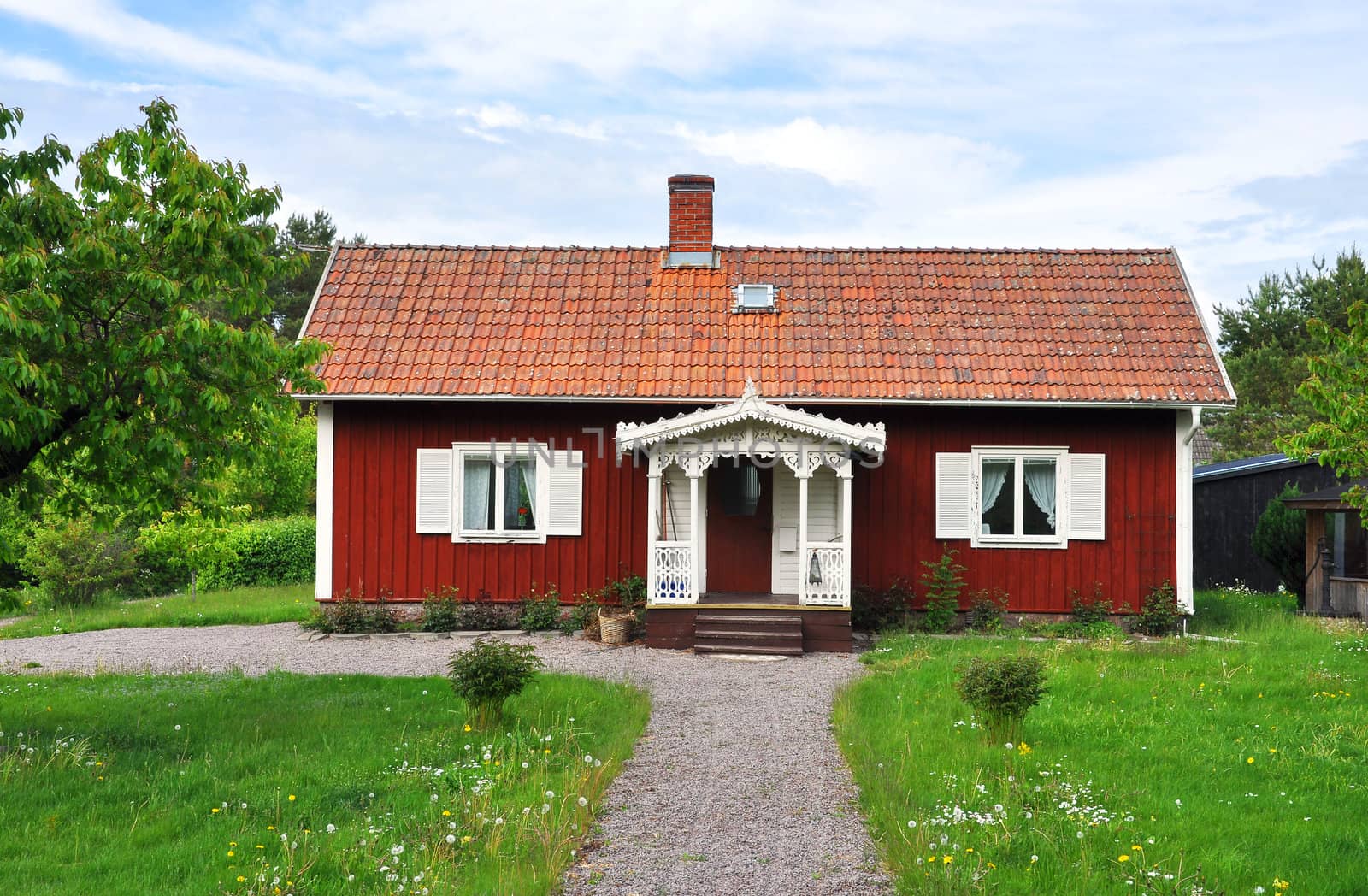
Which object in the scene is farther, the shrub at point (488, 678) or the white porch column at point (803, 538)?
the white porch column at point (803, 538)

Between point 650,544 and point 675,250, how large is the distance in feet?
19.5

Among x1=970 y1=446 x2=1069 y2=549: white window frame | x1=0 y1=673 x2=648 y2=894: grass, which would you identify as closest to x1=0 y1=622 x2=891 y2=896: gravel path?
x1=0 y1=673 x2=648 y2=894: grass

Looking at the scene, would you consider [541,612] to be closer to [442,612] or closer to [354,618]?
[442,612]

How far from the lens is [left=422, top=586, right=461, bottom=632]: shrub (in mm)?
15547

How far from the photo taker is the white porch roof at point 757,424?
13891 mm

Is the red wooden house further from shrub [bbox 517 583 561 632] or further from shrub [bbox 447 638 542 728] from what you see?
shrub [bbox 447 638 542 728]

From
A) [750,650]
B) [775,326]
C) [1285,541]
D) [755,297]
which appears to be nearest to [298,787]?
[750,650]

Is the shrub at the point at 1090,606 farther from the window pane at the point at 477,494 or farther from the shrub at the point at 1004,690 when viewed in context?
the window pane at the point at 477,494

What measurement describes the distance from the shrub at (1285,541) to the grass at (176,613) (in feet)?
54.3

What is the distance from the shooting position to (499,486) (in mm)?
15945

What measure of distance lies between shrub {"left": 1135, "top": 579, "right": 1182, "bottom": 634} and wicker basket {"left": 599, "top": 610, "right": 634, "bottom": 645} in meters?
6.85

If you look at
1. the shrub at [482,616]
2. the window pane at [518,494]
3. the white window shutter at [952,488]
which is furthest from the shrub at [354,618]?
the white window shutter at [952,488]

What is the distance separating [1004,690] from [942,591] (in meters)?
7.14

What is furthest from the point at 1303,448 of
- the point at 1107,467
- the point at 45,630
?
the point at 45,630
